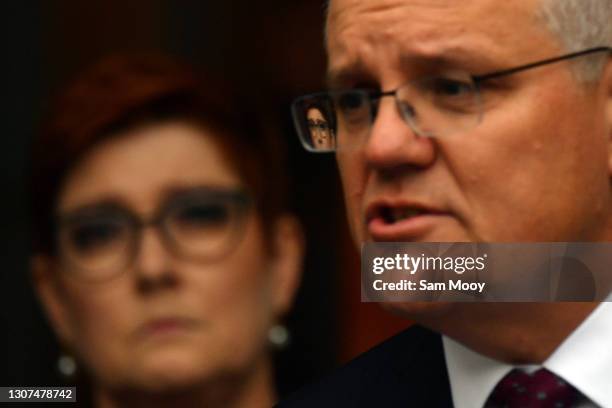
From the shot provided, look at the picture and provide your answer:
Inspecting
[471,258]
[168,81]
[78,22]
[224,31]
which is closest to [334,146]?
[471,258]

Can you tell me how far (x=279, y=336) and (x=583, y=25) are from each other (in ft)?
2.01

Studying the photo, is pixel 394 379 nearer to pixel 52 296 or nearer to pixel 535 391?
pixel 535 391

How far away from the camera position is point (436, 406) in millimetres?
1186

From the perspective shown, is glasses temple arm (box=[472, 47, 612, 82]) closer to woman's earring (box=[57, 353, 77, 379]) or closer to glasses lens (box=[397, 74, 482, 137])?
glasses lens (box=[397, 74, 482, 137])

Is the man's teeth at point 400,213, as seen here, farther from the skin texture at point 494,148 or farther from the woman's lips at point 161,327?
the woman's lips at point 161,327

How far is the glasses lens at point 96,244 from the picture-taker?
4.79ft

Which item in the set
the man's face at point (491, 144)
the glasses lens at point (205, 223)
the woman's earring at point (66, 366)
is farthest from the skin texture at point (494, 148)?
the woman's earring at point (66, 366)

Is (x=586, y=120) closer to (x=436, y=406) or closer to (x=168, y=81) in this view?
(x=436, y=406)

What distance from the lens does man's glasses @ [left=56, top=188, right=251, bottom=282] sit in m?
1.45

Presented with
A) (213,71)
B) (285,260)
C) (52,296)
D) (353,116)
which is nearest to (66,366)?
(52,296)

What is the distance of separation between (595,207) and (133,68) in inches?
28.7

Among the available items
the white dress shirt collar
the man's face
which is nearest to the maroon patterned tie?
the white dress shirt collar

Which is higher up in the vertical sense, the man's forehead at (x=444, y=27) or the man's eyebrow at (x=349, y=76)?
the man's forehead at (x=444, y=27)

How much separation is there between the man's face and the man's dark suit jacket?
157mm
